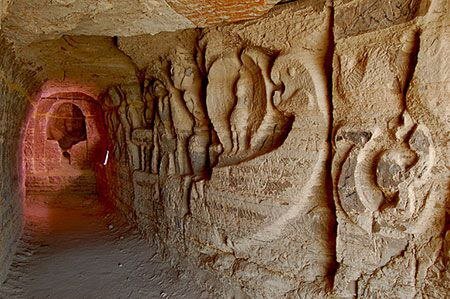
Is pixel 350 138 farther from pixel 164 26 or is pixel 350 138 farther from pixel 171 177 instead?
pixel 171 177

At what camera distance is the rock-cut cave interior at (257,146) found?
192 cm

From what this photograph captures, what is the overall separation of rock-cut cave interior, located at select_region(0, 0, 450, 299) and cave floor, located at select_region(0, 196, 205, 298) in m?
0.03

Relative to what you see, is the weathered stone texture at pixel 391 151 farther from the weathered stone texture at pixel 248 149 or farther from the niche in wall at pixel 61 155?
the niche in wall at pixel 61 155

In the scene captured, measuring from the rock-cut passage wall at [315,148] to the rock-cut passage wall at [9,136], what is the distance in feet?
4.13

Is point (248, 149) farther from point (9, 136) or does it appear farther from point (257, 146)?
point (9, 136)

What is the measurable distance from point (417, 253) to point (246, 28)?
2.00m

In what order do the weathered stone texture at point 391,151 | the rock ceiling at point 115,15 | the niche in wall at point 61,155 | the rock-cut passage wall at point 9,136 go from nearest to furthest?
1. the weathered stone texture at point 391,151
2. the rock ceiling at point 115,15
3. the rock-cut passage wall at point 9,136
4. the niche in wall at point 61,155

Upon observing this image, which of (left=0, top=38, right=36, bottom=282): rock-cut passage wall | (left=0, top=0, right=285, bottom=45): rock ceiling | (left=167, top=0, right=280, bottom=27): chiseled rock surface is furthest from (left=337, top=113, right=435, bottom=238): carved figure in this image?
(left=0, top=38, right=36, bottom=282): rock-cut passage wall

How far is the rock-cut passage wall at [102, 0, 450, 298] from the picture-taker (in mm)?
1878

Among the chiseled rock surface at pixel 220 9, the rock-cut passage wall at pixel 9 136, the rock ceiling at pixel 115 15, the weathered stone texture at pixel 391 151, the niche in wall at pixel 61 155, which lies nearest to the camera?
the weathered stone texture at pixel 391 151

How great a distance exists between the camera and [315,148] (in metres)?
2.40

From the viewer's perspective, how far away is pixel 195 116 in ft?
12.2

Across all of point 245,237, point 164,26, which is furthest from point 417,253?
point 164,26

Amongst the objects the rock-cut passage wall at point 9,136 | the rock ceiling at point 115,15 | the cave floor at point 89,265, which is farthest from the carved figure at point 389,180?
the rock-cut passage wall at point 9,136
